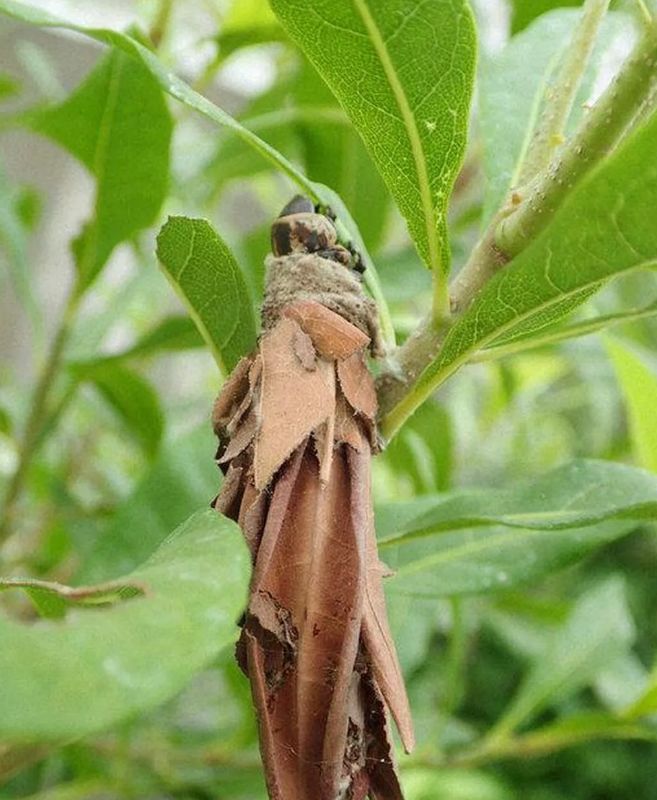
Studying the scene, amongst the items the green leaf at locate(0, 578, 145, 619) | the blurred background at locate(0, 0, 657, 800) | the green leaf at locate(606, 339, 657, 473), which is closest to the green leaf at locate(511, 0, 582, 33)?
the blurred background at locate(0, 0, 657, 800)

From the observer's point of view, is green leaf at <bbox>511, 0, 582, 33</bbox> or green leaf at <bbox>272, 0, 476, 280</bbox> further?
green leaf at <bbox>511, 0, 582, 33</bbox>

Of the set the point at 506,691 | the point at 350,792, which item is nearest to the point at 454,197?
the point at 350,792

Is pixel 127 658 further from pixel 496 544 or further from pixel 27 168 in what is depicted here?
pixel 27 168

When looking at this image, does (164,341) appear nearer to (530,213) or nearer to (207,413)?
(530,213)

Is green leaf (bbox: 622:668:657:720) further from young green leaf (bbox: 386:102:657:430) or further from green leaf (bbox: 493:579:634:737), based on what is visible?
young green leaf (bbox: 386:102:657:430)

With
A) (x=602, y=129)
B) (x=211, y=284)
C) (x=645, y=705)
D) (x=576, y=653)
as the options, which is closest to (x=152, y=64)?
(x=211, y=284)

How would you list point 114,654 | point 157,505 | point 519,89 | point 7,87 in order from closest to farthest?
point 114,654
point 519,89
point 157,505
point 7,87

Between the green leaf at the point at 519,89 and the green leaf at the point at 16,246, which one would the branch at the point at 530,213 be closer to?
the green leaf at the point at 519,89

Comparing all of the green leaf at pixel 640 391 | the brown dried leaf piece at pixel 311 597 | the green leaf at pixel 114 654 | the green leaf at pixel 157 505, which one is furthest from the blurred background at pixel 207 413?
the green leaf at pixel 114 654
